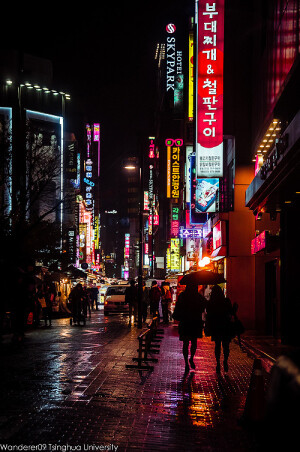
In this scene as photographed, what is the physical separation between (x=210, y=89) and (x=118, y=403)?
15.3 m

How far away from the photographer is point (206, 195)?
2500cm

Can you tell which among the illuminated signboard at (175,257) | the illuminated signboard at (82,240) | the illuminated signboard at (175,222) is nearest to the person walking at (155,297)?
the illuminated signboard at (175,222)

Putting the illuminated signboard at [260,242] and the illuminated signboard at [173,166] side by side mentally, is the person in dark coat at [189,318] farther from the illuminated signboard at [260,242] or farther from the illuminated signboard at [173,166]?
the illuminated signboard at [173,166]

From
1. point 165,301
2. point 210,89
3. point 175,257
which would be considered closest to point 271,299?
point 165,301

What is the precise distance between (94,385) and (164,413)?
7.20 ft

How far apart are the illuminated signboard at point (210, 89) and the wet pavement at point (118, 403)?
9.85 metres

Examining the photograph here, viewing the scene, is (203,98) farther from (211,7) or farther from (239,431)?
(239,431)

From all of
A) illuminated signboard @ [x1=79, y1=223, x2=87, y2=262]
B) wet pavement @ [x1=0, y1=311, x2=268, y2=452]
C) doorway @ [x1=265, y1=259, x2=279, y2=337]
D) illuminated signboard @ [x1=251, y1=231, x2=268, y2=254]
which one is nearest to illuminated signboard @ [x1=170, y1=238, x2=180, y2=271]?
illuminated signboard @ [x1=79, y1=223, x2=87, y2=262]

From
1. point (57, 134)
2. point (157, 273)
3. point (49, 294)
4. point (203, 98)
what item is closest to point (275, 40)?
point (203, 98)

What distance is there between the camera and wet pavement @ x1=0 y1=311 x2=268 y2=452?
19.0 ft

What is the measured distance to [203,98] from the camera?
20625 mm

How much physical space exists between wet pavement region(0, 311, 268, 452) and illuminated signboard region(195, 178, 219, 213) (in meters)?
12.1

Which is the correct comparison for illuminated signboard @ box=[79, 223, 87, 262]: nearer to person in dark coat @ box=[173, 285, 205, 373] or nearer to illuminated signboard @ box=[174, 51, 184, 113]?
illuminated signboard @ box=[174, 51, 184, 113]

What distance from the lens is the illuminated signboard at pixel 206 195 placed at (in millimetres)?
24756
